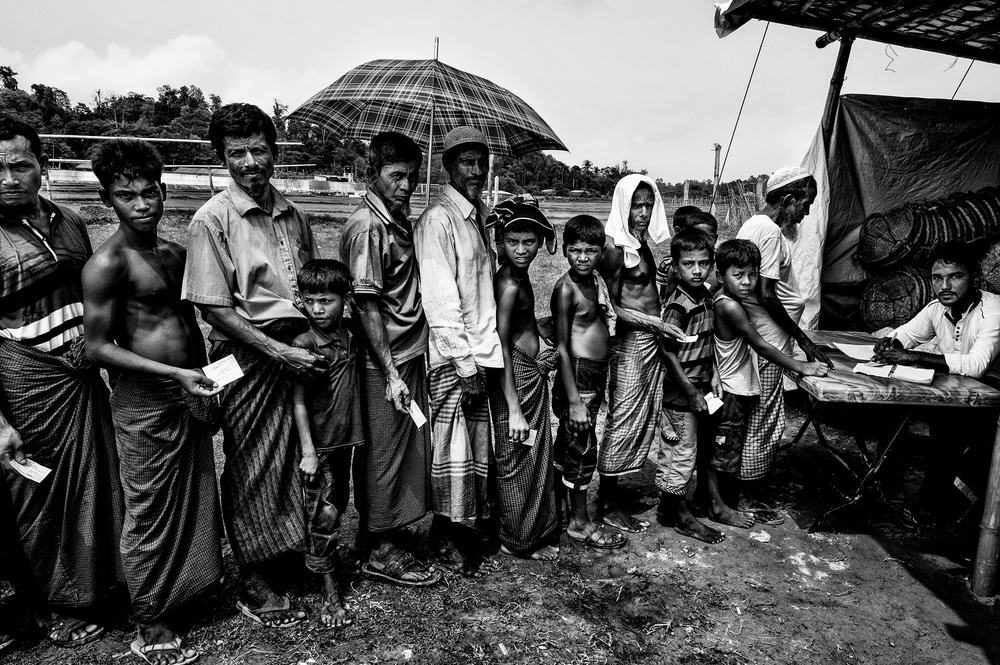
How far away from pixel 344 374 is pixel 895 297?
15.6 ft

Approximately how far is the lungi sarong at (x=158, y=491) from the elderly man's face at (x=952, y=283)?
3.74 metres

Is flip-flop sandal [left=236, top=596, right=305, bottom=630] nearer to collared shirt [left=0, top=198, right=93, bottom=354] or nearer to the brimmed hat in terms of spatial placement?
collared shirt [left=0, top=198, right=93, bottom=354]

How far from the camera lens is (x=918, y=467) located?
4.44 m

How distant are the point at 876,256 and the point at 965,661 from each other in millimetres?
3793

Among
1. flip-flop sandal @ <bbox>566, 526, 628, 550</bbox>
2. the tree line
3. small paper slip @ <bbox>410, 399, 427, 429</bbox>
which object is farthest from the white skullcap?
the tree line

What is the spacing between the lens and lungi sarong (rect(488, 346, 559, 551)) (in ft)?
9.86

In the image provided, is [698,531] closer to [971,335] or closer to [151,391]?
[971,335]

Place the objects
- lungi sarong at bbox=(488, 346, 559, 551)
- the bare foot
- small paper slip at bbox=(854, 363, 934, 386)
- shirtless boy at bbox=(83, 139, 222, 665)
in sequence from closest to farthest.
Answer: shirtless boy at bbox=(83, 139, 222, 665)
lungi sarong at bbox=(488, 346, 559, 551)
small paper slip at bbox=(854, 363, 934, 386)
the bare foot

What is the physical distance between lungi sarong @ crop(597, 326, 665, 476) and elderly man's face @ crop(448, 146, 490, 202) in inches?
43.5

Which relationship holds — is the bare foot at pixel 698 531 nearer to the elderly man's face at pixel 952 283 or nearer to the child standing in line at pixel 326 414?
the elderly man's face at pixel 952 283

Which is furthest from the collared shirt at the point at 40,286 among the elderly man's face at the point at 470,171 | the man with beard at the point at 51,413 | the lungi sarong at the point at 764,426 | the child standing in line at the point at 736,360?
the lungi sarong at the point at 764,426

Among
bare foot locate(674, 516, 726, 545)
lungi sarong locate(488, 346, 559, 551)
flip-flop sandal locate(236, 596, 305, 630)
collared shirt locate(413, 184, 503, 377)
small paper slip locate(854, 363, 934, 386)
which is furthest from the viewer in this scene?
bare foot locate(674, 516, 726, 545)

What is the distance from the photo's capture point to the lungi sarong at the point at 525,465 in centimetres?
301

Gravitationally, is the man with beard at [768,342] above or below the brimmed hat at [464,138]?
below
